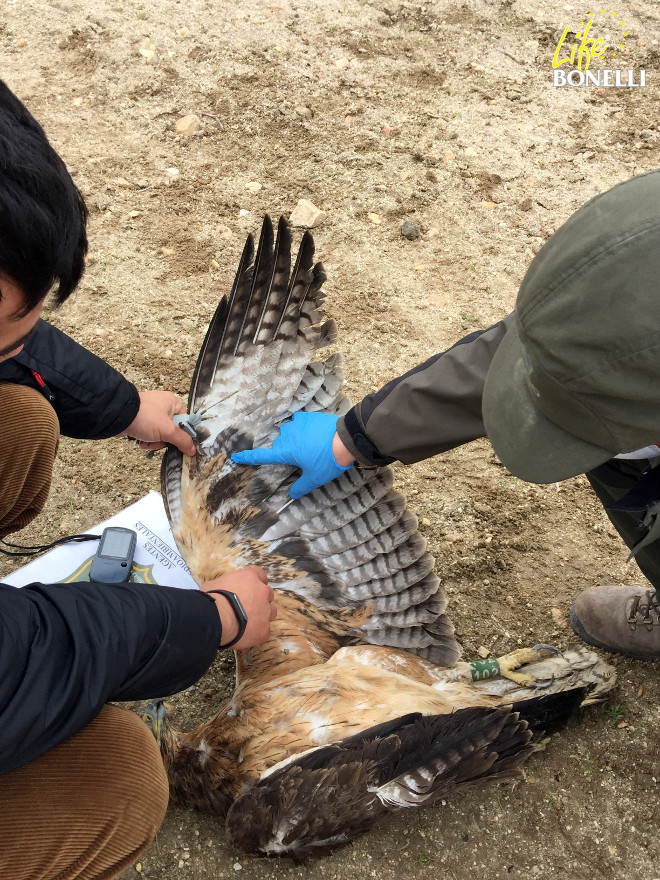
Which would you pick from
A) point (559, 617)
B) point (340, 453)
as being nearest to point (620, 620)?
point (559, 617)

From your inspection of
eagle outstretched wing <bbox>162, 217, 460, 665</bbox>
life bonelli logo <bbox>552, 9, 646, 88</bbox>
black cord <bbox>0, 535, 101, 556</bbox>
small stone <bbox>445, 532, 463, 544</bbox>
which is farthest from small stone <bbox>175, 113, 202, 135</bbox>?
small stone <bbox>445, 532, 463, 544</bbox>

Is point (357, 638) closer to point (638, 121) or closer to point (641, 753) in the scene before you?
point (641, 753)

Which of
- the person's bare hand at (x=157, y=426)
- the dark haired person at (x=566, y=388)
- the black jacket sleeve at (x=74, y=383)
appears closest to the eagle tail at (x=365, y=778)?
the dark haired person at (x=566, y=388)

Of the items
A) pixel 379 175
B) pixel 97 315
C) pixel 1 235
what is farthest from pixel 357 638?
pixel 379 175

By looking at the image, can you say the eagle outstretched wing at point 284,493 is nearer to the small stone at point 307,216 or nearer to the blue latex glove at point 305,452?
the blue latex glove at point 305,452

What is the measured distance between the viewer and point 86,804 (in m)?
1.67

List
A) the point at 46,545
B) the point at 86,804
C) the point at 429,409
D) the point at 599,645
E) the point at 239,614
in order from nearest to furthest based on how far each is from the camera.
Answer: the point at 86,804, the point at 239,614, the point at 429,409, the point at 599,645, the point at 46,545

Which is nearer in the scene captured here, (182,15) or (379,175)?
(379,175)

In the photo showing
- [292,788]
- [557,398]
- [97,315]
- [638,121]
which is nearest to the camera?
Answer: [557,398]

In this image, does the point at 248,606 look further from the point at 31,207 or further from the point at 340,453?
the point at 31,207

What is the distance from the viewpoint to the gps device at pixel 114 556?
266 centimetres

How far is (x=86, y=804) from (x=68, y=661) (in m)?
0.42

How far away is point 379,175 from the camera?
13.7 feet

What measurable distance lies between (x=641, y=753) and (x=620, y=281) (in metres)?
1.82
